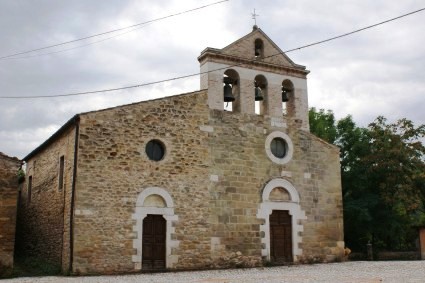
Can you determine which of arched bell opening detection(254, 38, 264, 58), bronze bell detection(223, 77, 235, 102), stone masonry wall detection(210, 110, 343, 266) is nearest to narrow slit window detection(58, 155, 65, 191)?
stone masonry wall detection(210, 110, 343, 266)

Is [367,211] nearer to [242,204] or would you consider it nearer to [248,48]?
[242,204]

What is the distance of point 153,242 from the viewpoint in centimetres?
1503

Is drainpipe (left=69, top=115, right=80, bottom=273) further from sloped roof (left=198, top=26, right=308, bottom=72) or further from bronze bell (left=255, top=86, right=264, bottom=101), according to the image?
bronze bell (left=255, top=86, right=264, bottom=101)

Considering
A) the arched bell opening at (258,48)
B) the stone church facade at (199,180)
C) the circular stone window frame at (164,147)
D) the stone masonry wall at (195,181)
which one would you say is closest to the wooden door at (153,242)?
the stone church facade at (199,180)

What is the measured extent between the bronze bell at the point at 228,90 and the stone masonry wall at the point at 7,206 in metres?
7.36

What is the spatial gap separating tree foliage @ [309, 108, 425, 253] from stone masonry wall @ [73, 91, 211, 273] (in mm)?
9221

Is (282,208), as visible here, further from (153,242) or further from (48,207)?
(48,207)

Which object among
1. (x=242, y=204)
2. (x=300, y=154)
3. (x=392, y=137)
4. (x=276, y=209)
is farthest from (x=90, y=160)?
(x=392, y=137)

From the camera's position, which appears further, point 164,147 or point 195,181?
point 195,181

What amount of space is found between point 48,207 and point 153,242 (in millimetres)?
4372

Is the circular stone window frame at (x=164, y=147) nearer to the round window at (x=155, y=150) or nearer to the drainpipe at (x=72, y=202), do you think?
the round window at (x=155, y=150)

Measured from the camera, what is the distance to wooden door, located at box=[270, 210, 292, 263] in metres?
17.1

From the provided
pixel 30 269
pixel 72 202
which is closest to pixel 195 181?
pixel 72 202

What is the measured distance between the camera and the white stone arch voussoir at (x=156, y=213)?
1462 cm
